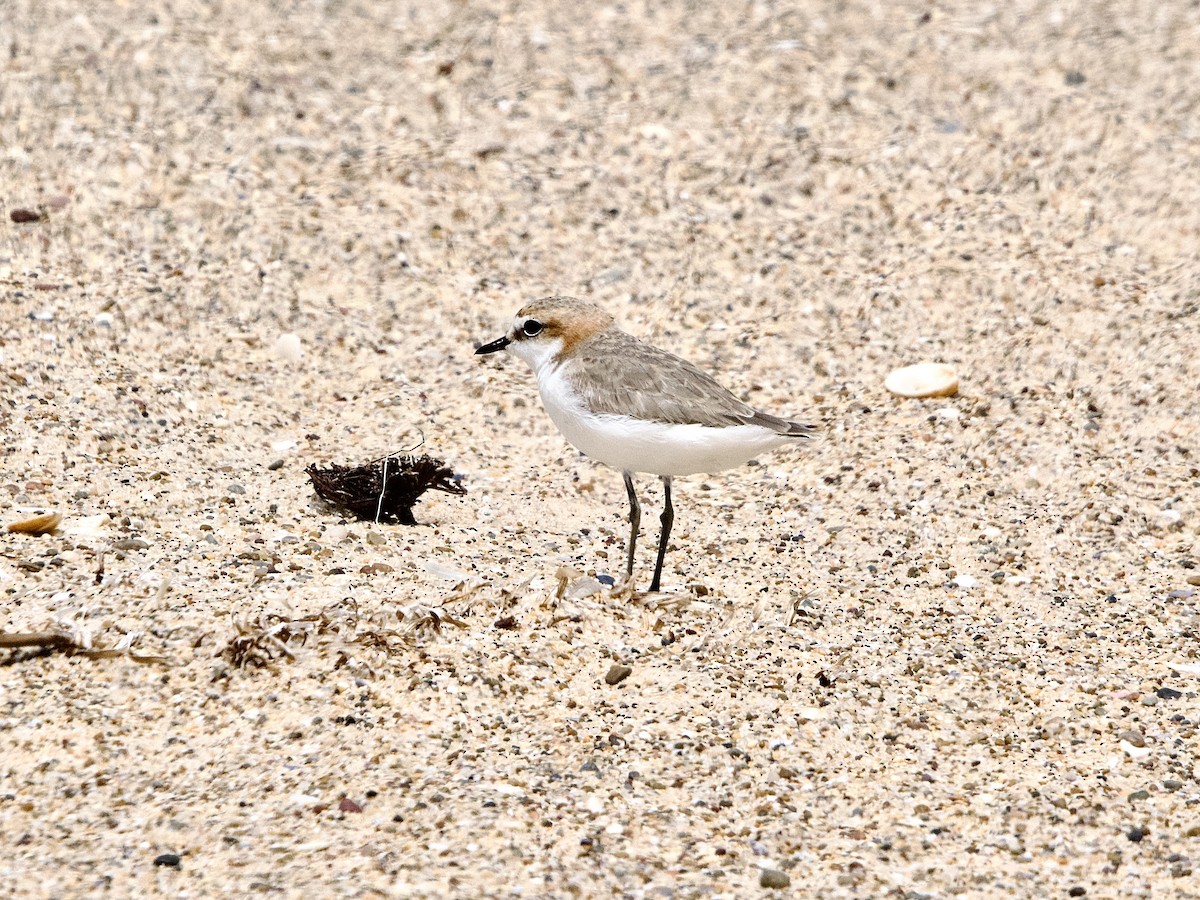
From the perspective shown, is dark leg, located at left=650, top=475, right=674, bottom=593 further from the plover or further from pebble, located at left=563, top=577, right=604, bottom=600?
pebble, located at left=563, top=577, right=604, bottom=600

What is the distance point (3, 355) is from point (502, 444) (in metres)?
2.20

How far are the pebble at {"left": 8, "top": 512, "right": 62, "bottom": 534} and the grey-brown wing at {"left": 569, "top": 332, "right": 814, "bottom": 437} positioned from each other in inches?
75.1

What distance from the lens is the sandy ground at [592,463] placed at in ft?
12.5

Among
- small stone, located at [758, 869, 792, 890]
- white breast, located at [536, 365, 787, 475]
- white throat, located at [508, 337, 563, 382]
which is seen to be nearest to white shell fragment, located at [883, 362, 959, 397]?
white breast, located at [536, 365, 787, 475]

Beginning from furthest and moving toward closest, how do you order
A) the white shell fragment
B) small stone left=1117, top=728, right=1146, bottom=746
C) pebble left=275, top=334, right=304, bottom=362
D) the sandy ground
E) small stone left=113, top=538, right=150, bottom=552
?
pebble left=275, top=334, right=304, bottom=362
the white shell fragment
small stone left=113, top=538, right=150, bottom=552
small stone left=1117, top=728, right=1146, bottom=746
the sandy ground

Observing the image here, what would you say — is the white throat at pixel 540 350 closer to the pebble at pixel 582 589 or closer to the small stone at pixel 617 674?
the pebble at pixel 582 589

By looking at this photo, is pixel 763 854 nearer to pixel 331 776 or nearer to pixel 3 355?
pixel 331 776

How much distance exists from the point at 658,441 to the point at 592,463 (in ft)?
5.21

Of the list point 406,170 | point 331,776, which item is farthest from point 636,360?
point 406,170

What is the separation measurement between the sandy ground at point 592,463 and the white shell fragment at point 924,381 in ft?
0.26

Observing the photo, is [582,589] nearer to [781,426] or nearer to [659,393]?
[659,393]

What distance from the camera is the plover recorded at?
4.56 meters

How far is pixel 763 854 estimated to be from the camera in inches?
146

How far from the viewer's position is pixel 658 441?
4.55 metres
